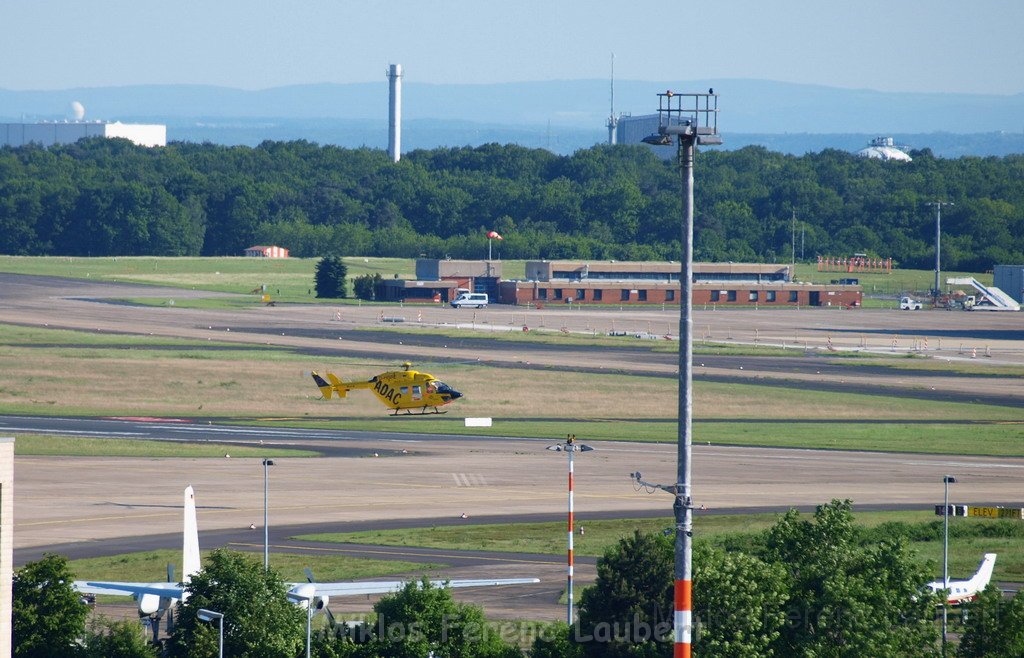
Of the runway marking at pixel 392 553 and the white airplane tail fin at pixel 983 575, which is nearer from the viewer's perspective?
the white airplane tail fin at pixel 983 575

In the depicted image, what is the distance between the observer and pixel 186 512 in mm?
40344

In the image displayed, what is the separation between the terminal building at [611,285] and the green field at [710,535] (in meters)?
123

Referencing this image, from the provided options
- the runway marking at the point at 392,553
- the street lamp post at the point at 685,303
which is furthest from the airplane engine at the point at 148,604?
the street lamp post at the point at 685,303

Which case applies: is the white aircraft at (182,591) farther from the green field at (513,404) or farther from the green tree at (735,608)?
the green field at (513,404)

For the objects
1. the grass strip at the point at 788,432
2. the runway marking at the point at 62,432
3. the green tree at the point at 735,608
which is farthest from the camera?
the grass strip at the point at 788,432

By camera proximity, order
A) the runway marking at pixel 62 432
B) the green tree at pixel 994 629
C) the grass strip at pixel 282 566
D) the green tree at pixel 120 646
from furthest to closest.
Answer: the runway marking at pixel 62 432 → the grass strip at pixel 282 566 → the green tree at pixel 120 646 → the green tree at pixel 994 629

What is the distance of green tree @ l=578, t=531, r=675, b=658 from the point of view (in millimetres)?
35656

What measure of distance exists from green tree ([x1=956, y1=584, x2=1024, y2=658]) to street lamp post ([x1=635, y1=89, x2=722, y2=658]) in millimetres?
12655

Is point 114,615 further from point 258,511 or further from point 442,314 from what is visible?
point 442,314

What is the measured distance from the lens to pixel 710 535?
57.7m

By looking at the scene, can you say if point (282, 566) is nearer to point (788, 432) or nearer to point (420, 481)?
point (420, 481)

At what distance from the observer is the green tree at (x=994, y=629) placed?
33.9m

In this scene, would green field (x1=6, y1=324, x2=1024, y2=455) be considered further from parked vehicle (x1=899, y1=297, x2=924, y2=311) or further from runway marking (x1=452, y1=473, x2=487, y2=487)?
parked vehicle (x1=899, y1=297, x2=924, y2=311)

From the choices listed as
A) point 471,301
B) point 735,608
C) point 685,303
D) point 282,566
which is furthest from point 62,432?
point 471,301
